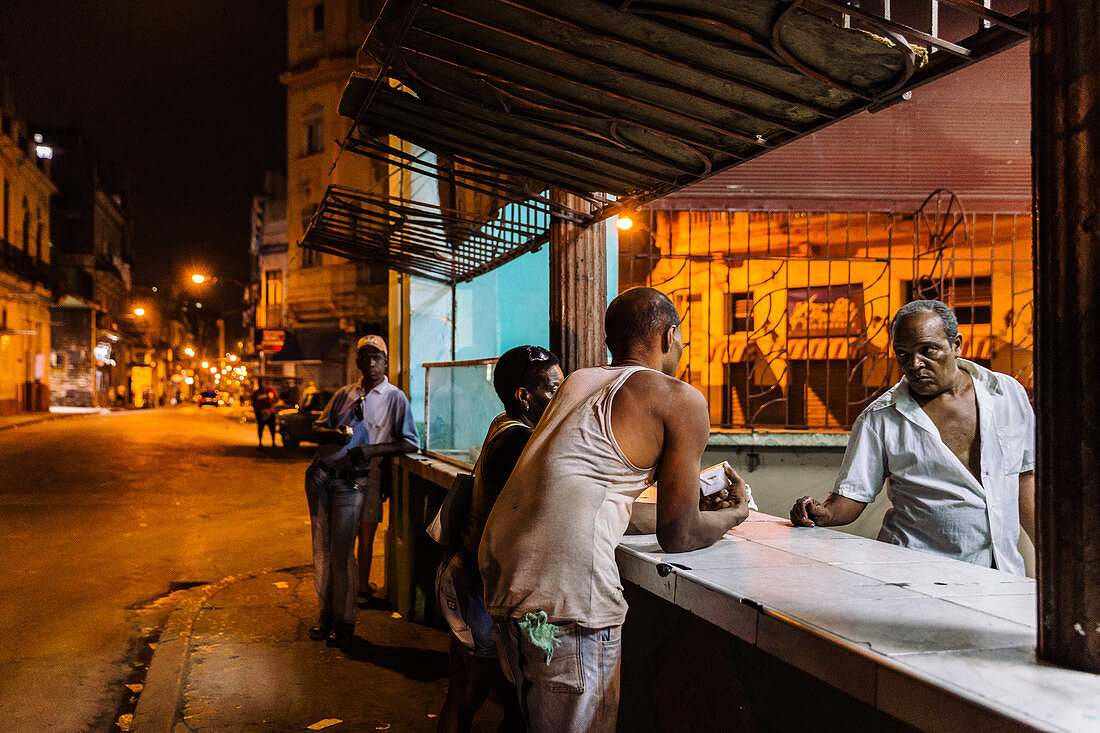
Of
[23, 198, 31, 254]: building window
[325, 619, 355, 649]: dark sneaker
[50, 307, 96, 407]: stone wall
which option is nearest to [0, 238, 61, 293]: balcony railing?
[23, 198, 31, 254]: building window

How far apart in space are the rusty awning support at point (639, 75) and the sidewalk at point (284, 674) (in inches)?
122

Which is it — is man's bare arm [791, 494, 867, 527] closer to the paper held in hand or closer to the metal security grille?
the paper held in hand

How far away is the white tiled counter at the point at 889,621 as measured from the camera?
154 centimetres

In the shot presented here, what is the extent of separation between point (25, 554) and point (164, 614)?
9.68 ft

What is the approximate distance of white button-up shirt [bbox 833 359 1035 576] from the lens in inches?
127

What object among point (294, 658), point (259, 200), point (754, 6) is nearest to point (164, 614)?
point (294, 658)

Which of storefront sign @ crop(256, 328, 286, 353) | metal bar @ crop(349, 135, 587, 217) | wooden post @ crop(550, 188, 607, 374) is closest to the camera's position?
metal bar @ crop(349, 135, 587, 217)

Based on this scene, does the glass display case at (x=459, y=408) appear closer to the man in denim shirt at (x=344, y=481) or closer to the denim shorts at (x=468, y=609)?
the man in denim shirt at (x=344, y=481)

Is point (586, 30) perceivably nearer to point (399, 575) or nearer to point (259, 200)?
point (399, 575)

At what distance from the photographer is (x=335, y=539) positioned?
18.1 feet

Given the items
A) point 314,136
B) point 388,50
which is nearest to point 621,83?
point 388,50

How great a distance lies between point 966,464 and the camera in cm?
334

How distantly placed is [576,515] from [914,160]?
7120 millimetres

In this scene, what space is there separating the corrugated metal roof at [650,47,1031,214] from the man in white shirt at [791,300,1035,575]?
185 inches
